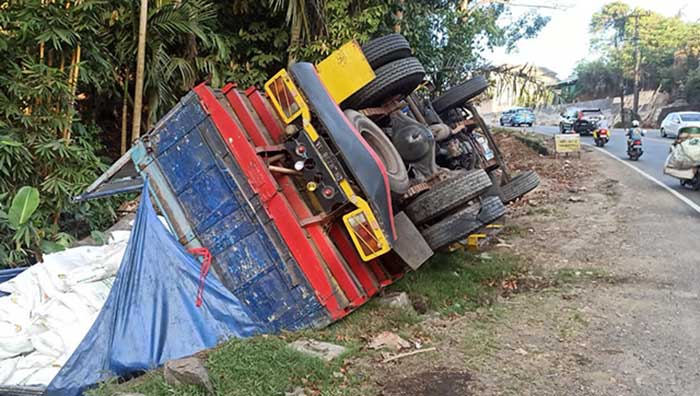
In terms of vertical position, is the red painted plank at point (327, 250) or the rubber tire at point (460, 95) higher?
the rubber tire at point (460, 95)

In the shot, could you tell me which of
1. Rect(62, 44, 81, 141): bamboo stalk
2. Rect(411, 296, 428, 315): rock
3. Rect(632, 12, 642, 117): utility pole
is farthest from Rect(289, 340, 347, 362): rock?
Rect(632, 12, 642, 117): utility pole

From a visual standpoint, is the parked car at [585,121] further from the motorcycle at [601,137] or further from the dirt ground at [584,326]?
the dirt ground at [584,326]

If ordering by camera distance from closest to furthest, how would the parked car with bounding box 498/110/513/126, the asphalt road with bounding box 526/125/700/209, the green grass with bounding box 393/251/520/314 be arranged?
1. the green grass with bounding box 393/251/520/314
2. the asphalt road with bounding box 526/125/700/209
3. the parked car with bounding box 498/110/513/126

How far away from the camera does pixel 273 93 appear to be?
4.31 meters

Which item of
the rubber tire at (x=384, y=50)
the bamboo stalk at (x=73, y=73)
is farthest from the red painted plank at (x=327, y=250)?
the bamboo stalk at (x=73, y=73)

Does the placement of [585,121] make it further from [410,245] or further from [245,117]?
[245,117]

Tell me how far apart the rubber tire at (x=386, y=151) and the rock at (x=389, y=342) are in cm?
107

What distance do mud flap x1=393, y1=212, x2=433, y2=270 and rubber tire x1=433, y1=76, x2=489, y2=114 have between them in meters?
2.60

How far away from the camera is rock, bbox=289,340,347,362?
357 centimetres

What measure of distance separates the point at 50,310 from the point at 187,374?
181 centimetres

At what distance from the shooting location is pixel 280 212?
3.93 m

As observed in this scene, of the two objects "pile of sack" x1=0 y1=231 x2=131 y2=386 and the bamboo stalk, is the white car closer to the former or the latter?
the bamboo stalk

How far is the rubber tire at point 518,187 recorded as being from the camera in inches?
248

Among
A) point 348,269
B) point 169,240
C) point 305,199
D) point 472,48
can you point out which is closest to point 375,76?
point 305,199
